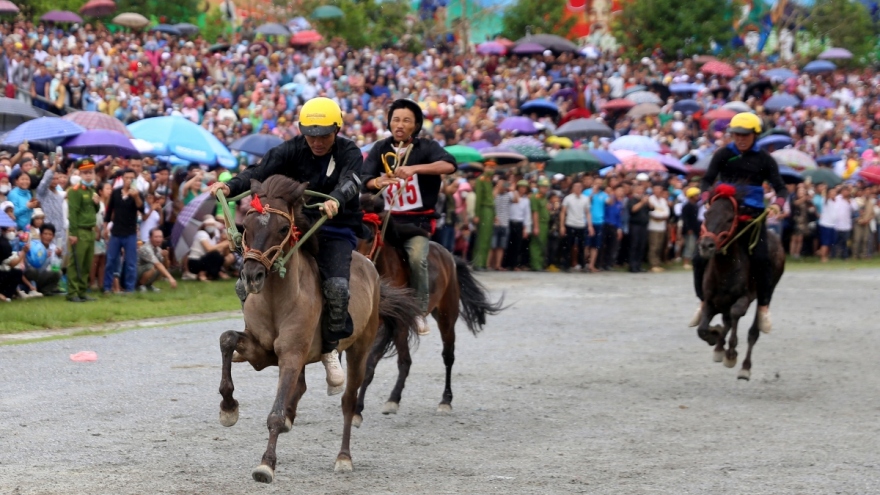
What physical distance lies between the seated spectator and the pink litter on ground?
605 cm

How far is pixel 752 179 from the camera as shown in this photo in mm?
12586

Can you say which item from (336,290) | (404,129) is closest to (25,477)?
(336,290)

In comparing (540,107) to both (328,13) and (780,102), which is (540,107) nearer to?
(780,102)

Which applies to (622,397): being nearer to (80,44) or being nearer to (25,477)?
(25,477)

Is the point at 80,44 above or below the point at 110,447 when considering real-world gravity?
above

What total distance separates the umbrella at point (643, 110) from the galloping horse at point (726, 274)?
23.8 metres

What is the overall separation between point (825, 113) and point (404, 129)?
32.1 metres

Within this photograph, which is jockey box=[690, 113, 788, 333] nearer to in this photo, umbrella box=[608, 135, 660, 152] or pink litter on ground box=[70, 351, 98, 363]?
pink litter on ground box=[70, 351, 98, 363]

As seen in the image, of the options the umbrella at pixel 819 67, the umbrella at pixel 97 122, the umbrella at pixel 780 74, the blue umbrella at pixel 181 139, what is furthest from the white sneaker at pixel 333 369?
the umbrella at pixel 819 67

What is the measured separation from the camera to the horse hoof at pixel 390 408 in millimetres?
9992

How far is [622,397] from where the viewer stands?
433 inches

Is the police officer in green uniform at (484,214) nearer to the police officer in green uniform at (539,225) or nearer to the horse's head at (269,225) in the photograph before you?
the police officer in green uniform at (539,225)

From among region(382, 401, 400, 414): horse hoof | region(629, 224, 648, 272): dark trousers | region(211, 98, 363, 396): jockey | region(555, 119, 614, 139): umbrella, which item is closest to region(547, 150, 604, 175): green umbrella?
region(629, 224, 648, 272): dark trousers

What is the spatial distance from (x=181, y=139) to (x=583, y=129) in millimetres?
13588
